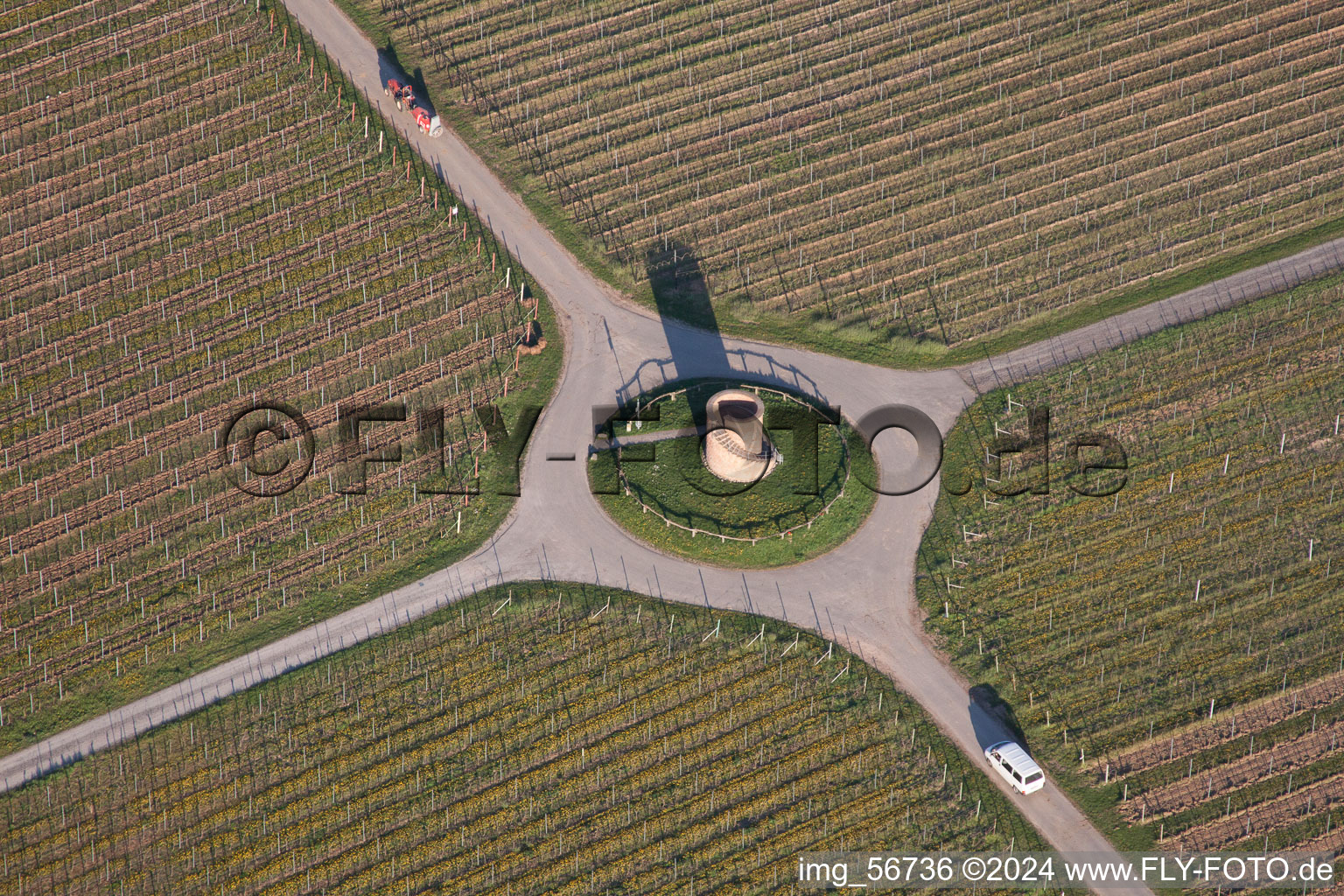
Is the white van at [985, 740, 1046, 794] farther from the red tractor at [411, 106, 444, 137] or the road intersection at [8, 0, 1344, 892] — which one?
the red tractor at [411, 106, 444, 137]

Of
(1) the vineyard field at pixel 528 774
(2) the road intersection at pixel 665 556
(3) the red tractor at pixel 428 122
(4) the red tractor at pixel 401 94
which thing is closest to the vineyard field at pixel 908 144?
(2) the road intersection at pixel 665 556

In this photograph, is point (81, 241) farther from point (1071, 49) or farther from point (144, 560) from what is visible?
point (1071, 49)

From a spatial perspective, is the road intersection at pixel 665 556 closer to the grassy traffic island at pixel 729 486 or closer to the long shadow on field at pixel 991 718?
the long shadow on field at pixel 991 718

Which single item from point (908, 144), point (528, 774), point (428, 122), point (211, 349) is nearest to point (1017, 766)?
point (528, 774)

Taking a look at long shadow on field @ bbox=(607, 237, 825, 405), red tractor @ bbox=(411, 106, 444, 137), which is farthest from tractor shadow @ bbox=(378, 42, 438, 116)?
long shadow on field @ bbox=(607, 237, 825, 405)

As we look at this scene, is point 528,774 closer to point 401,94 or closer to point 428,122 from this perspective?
point 428,122
